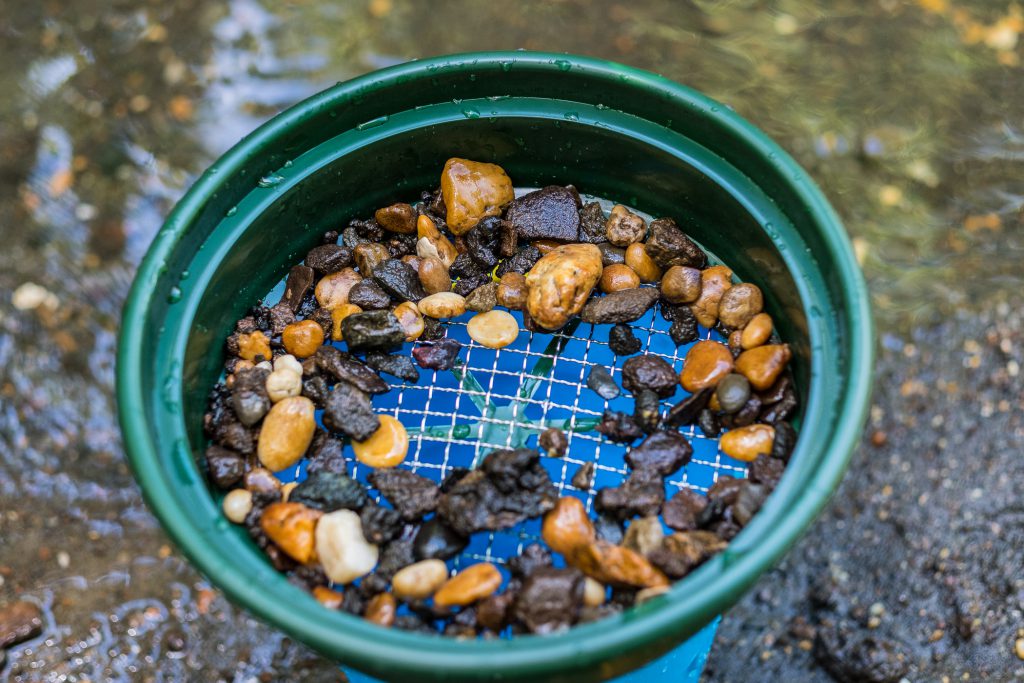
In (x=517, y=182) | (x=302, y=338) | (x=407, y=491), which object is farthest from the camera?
(x=517, y=182)

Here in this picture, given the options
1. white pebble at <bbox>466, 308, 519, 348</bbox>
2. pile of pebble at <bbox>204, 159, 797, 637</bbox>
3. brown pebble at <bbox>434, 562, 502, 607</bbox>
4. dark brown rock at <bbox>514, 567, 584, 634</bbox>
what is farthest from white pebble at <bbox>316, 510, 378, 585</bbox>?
white pebble at <bbox>466, 308, 519, 348</bbox>

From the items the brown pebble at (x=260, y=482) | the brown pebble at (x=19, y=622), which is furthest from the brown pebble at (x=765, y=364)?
the brown pebble at (x=19, y=622)

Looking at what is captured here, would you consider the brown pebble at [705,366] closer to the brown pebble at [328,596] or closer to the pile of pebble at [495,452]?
the pile of pebble at [495,452]

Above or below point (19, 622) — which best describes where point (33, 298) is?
above

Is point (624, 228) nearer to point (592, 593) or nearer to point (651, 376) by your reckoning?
point (651, 376)

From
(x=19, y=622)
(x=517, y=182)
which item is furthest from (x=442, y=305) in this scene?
(x=19, y=622)

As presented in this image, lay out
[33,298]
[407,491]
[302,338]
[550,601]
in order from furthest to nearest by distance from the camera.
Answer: [33,298] < [302,338] < [407,491] < [550,601]
